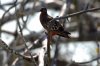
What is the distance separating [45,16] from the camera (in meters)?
3.31

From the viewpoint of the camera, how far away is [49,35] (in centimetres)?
295

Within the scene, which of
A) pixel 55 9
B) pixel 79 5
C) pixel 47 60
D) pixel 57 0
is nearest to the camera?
pixel 47 60

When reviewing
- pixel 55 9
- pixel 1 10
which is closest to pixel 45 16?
pixel 1 10

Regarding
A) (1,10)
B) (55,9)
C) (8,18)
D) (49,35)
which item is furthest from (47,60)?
(55,9)

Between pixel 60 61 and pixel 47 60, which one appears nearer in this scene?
pixel 47 60

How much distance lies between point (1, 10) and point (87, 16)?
2.27m

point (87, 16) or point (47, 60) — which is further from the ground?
point (47, 60)

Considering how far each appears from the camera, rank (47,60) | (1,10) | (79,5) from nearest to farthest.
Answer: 1. (47,60)
2. (1,10)
3. (79,5)

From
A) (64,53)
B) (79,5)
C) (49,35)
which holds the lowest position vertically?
(64,53)

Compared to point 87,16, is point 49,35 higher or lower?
higher

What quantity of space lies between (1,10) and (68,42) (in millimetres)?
1973

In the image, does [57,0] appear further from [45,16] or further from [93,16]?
[45,16]

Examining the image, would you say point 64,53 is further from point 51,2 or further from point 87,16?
point 51,2

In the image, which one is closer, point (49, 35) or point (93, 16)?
point (49, 35)
